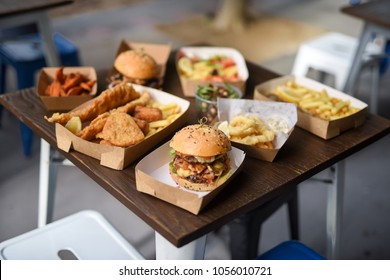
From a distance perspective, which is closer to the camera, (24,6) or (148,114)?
(148,114)

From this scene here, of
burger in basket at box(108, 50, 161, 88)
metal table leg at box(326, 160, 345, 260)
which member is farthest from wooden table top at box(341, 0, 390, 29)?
burger in basket at box(108, 50, 161, 88)

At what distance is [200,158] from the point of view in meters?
1.44

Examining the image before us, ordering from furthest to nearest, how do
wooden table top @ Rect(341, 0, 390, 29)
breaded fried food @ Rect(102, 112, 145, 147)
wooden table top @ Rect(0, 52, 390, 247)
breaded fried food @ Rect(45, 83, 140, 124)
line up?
wooden table top @ Rect(341, 0, 390, 29)
breaded fried food @ Rect(45, 83, 140, 124)
breaded fried food @ Rect(102, 112, 145, 147)
wooden table top @ Rect(0, 52, 390, 247)

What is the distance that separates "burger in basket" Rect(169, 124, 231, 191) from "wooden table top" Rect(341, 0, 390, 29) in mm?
1914

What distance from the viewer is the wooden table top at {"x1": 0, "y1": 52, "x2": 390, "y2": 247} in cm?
133

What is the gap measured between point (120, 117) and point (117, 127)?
5 centimetres

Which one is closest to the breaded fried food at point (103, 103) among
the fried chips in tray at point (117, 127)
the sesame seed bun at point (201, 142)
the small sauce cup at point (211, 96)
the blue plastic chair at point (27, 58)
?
the fried chips in tray at point (117, 127)

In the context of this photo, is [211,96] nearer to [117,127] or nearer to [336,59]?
[117,127]

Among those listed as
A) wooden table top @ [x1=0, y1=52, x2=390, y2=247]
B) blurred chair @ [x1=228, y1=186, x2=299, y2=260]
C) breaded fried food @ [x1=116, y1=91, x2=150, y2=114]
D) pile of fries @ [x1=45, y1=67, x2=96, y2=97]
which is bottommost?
blurred chair @ [x1=228, y1=186, x2=299, y2=260]

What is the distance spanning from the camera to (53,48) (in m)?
3.18

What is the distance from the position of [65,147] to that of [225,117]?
54 cm

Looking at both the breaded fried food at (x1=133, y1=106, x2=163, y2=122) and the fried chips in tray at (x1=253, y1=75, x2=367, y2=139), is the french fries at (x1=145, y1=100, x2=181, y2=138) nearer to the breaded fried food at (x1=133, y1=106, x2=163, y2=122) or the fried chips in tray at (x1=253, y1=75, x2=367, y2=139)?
the breaded fried food at (x1=133, y1=106, x2=163, y2=122)

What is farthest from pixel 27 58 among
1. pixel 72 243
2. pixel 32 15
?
pixel 72 243

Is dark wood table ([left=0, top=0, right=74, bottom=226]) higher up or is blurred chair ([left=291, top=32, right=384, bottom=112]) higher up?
dark wood table ([left=0, top=0, right=74, bottom=226])
